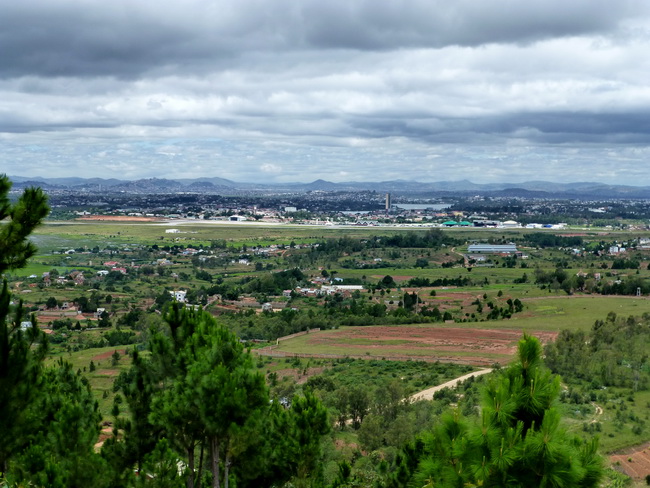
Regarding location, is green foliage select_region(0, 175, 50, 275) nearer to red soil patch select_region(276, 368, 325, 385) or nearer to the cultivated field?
red soil patch select_region(276, 368, 325, 385)

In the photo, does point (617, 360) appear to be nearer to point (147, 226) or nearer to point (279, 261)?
point (279, 261)

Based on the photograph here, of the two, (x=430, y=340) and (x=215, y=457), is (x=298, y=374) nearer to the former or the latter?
(x=430, y=340)

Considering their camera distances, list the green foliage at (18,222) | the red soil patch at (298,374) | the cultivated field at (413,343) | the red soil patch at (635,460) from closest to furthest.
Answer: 1. the green foliage at (18,222)
2. the red soil patch at (635,460)
3. the red soil patch at (298,374)
4. the cultivated field at (413,343)

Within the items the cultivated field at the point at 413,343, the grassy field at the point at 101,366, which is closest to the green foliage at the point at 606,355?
the cultivated field at the point at 413,343

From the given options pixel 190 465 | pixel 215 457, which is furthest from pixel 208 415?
pixel 190 465

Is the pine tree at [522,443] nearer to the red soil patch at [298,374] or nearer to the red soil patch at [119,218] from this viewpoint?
the red soil patch at [298,374]

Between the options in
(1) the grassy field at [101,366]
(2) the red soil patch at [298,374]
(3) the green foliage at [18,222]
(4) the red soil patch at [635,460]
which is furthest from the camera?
(2) the red soil patch at [298,374]
